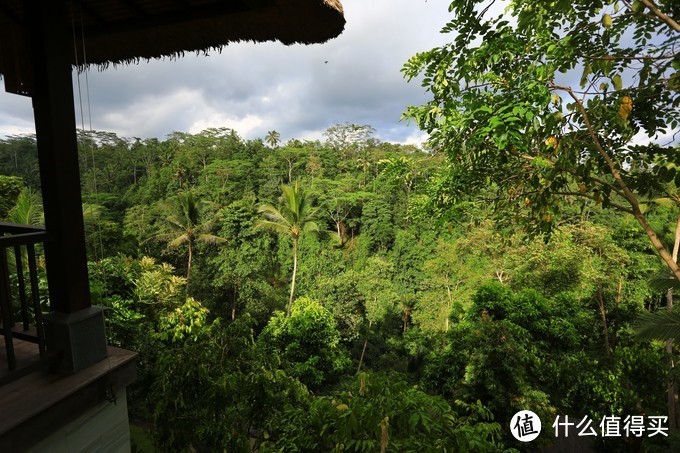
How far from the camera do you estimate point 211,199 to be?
24312mm

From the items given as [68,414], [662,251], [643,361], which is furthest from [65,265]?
[643,361]

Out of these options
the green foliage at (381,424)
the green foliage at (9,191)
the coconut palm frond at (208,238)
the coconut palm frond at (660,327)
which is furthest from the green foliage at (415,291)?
the green foliage at (9,191)

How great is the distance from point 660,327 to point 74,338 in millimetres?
5675

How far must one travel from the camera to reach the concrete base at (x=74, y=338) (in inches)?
67.4

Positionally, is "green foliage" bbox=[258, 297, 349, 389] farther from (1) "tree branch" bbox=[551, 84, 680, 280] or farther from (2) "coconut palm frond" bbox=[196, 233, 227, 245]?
(2) "coconut palm frond" bbox=[196, 233, 227, 245]

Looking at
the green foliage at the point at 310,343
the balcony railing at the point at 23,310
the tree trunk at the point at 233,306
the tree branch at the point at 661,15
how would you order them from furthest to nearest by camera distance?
the tree trunk at the point at 233,306, the green foliage at the point at 310,343, the tree branch at the point at 661,15, the balcony railing at the point at 23,310

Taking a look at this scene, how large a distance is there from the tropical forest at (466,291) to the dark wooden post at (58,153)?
0.50m

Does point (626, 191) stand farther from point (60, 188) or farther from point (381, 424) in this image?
point (60, 188)

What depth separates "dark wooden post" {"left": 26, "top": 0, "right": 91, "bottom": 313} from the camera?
1697 mm

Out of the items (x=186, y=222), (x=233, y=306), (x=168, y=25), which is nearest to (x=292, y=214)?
(x=186, y=222)

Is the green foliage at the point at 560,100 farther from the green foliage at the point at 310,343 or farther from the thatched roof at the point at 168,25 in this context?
the green foliage at the point at 310,343

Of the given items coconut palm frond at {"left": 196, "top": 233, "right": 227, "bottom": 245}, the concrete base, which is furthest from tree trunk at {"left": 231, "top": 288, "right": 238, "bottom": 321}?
the concrete base

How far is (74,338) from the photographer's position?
1727 mm

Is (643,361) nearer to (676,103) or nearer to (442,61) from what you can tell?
(676,103)
